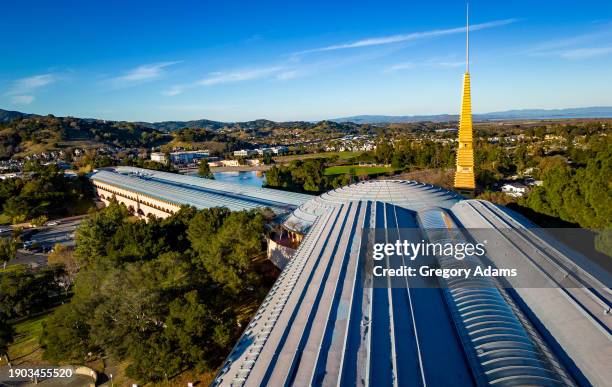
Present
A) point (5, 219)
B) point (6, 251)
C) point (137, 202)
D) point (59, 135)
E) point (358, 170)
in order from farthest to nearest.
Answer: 1. point (59, 135)
2. point (358, 170)
3. point (137, 202)
4. point (5, 219)
5. point (6, 251)

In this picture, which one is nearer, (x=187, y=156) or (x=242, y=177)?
(x=242, y=177)

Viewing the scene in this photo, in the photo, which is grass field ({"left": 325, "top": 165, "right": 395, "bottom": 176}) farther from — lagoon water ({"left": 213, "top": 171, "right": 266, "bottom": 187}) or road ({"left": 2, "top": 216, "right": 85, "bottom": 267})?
road ({"left": 2, "top": 216, "right": 85, "bottom": 267})

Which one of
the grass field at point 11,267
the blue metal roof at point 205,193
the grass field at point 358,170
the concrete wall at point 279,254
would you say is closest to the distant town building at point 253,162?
the grass field at point 358,170

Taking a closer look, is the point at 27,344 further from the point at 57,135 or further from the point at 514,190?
the point at 57,135

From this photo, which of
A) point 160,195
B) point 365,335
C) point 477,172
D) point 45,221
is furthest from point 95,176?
point 365,335

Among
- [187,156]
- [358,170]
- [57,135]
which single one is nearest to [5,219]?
[358,170]

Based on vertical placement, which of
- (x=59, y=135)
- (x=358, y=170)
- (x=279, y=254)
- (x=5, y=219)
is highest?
(x=59, y=135)

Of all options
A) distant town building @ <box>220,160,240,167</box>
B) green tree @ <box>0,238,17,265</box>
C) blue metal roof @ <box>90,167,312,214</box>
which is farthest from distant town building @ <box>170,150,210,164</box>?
green tree @ <box>0,238,17,265</box>

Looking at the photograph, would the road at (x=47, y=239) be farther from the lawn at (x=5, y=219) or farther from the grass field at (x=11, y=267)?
the lawn at (x=5, y=219)

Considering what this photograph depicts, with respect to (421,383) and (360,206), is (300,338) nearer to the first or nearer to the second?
(421,383)
